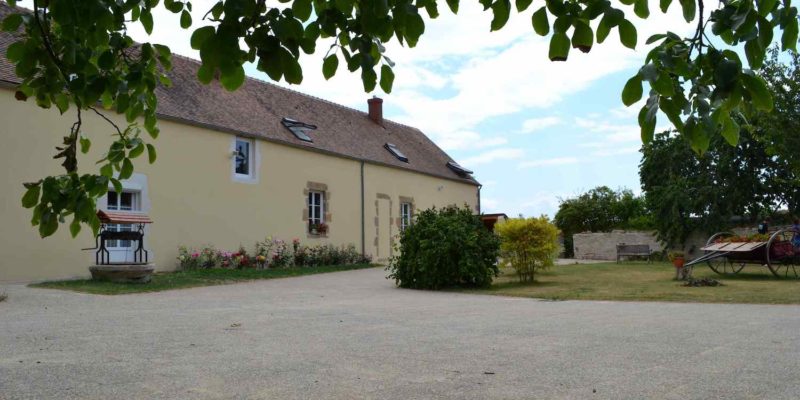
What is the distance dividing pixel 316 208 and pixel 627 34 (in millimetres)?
19023

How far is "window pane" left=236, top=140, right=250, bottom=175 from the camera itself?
1775 centimetres

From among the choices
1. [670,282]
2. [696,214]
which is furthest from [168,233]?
[696,214]

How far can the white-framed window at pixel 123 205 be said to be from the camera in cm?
1447

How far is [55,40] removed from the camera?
8.80 ft

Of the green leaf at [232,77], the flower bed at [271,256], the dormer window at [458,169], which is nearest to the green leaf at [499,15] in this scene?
the green leaf at [232,77]

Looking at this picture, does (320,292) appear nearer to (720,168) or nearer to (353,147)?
(353,147)

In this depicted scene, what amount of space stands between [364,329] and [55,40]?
14.4 ft

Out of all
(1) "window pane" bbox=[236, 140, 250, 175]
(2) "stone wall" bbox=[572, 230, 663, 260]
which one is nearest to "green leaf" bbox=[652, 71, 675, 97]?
(1) "window pane" bbox=[236, 140, 250, 175]

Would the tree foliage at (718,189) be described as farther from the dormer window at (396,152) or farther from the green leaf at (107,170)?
the green leaf at (107,170)

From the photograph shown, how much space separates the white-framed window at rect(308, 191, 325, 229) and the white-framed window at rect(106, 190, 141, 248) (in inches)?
239

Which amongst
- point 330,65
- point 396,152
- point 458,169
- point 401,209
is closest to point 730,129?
point 330,65

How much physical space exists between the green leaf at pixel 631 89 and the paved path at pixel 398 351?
2345 millimetres

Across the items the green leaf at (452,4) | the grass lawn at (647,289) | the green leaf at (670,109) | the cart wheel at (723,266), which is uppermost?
the green leaf at (452,4)

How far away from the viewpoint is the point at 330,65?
6.70 feet
